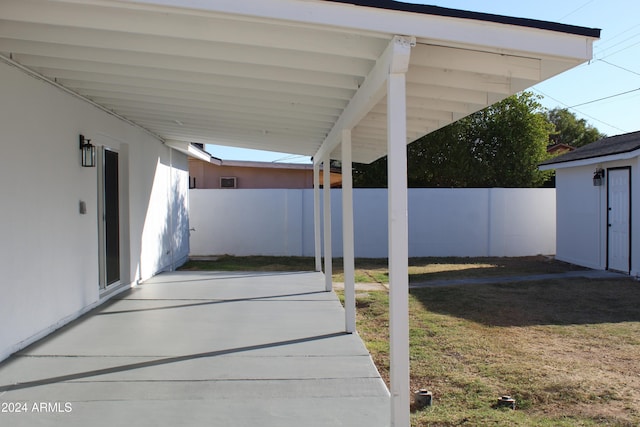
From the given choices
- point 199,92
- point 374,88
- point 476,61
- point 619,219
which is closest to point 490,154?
point 619,219

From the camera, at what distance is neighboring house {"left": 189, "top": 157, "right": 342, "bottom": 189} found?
1989cm

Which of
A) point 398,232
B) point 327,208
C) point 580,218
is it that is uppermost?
point 327,208

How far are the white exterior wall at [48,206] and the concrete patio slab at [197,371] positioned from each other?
32 cm

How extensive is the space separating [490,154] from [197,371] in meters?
18.1

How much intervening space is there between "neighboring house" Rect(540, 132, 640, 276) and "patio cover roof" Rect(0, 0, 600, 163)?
22.6 ft

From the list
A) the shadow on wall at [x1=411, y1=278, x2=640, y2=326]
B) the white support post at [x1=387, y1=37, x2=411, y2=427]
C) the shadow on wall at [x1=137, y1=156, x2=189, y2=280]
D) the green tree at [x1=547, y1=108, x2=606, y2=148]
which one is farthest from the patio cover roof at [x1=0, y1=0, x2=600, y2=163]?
the green tree at [x1=547, y1=108, x2=606, y2=148]

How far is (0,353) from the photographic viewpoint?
455 centimetres

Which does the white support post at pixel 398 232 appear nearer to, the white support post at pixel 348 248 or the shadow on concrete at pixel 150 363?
the shadow on concrete at pixel 150 363

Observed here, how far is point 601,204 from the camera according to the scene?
11.9 meters

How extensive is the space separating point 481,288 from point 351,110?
230 inches

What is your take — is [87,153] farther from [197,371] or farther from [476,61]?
[476,61]

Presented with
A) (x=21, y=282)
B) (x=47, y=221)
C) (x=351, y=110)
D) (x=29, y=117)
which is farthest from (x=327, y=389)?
(x=29, y=117)

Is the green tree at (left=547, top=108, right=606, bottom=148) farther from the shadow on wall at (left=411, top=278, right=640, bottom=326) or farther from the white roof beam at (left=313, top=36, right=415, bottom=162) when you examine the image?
the white roof beam at (left=313, top=36, right=415, bottom=162)

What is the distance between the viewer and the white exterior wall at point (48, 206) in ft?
15.3
